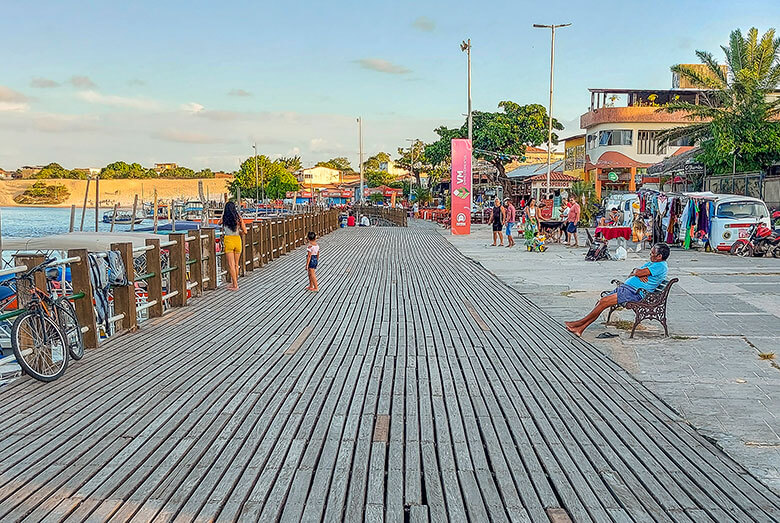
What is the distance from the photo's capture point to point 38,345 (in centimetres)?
664

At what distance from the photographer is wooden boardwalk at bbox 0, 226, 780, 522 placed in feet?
13.4

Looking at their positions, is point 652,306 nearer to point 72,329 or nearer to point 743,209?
point 72,329

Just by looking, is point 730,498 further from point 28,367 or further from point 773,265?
point 773,265

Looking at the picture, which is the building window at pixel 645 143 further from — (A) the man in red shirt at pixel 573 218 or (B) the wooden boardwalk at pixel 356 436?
(B) the wooden boardwalk at pixel 356 436

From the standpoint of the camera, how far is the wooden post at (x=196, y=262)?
12.6 m

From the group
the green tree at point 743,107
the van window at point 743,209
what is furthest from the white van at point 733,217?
the green tree at point 743,107

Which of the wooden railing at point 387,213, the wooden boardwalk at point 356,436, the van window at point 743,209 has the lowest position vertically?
the wooden boardwalk at point 356,436

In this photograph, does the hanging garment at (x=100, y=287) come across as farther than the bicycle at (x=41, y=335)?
Yes

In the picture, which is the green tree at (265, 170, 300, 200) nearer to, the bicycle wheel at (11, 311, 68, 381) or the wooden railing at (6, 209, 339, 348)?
the wooden railing at (6, 209, 339, 348)

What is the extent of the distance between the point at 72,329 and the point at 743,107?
88.9 ft

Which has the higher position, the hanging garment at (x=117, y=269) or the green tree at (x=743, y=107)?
the green tree at (x=743, y=107)

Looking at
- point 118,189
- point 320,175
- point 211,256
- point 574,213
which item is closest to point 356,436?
point 211,256

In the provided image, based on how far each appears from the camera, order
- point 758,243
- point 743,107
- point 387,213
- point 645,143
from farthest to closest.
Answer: point 645,143, point 387,213, point 743,107, point 758,243

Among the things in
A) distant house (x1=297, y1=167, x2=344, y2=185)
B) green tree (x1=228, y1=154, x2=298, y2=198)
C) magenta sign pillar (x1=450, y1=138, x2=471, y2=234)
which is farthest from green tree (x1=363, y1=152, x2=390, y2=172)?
magenta sign pillar (x1=450, y1=138, x2=471, y2=234)
